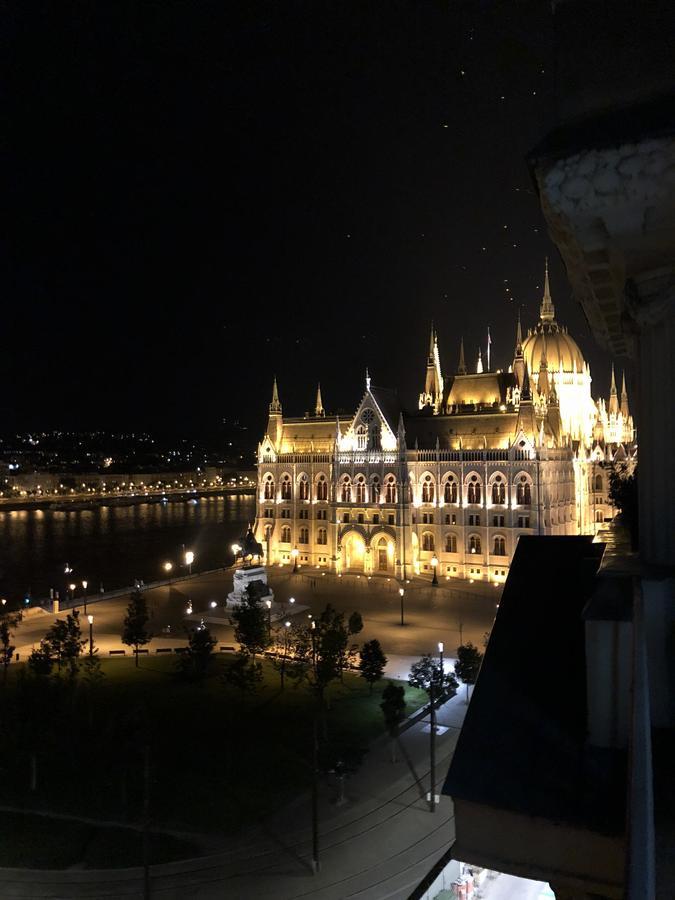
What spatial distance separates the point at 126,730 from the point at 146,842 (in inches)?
302

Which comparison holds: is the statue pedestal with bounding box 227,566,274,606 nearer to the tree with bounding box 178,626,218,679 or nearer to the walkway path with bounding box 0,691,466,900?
the tree with bounding box 178,626,218,679

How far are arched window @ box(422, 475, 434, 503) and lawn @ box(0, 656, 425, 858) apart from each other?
1250 inches

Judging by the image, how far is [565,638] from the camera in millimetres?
4738

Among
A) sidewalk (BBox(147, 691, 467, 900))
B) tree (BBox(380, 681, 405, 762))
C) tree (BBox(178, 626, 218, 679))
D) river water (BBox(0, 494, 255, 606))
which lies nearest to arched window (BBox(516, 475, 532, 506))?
river water (BBox(0, 494, 255, 606))

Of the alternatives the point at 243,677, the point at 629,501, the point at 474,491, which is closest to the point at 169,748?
the point at 243,677

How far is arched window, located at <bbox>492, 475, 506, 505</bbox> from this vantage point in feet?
182

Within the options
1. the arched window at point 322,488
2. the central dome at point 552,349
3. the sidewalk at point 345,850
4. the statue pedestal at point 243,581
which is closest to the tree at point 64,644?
the sidewalk at point 345,850

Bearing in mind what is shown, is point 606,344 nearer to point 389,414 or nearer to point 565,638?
point 565,638

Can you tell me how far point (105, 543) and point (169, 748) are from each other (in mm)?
A: 73052

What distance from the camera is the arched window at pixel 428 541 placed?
58.2 m

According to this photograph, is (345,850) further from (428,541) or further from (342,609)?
(428,541)

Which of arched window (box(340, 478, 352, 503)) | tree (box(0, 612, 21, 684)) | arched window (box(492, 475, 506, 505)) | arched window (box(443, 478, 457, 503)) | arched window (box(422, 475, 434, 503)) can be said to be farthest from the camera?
arched window (box(340, 478, 352, 503))

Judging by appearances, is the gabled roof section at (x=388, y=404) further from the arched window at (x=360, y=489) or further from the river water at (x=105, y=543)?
the river water at (x=105, y=543)

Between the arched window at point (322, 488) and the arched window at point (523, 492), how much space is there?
17.3m
